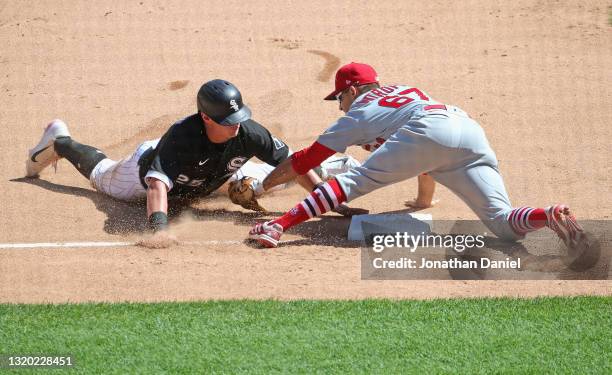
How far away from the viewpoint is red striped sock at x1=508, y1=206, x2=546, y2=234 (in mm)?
5945

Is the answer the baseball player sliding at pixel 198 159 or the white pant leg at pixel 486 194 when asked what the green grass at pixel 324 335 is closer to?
the white pant leg at pixel 486 194

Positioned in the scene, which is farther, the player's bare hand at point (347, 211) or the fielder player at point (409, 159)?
the player's bare hand at point (347, 211)

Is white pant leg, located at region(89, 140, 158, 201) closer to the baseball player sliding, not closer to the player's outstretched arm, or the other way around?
the baseball player sliding

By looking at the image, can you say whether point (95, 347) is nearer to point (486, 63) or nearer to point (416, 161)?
point (416, 161)

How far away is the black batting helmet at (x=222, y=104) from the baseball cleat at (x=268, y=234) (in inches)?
28.6

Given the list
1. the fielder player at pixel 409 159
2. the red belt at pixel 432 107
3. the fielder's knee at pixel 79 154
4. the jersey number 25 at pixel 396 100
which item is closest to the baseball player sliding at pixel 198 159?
the fielder's knee at pixel 79 154

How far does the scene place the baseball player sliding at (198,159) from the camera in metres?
6.47

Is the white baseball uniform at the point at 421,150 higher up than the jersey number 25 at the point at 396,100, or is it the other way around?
the jersey number 25 at the point at 396,100

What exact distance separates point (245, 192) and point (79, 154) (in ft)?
5.11

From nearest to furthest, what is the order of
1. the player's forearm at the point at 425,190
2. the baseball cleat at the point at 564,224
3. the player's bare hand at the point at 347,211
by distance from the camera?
the baseball cleat at the point at 564,224, the player's bare hand at the point at 347,211, the player's forearm at the point at 425,190

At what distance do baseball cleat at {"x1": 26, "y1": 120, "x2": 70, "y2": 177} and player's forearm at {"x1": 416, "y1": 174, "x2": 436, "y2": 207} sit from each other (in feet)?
9.47

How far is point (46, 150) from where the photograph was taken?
789cm

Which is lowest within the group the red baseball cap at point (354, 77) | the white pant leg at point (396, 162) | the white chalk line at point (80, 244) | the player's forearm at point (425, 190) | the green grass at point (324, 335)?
the green grass at point (324, 335)

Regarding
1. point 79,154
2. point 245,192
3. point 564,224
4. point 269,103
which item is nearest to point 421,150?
point 564,224
